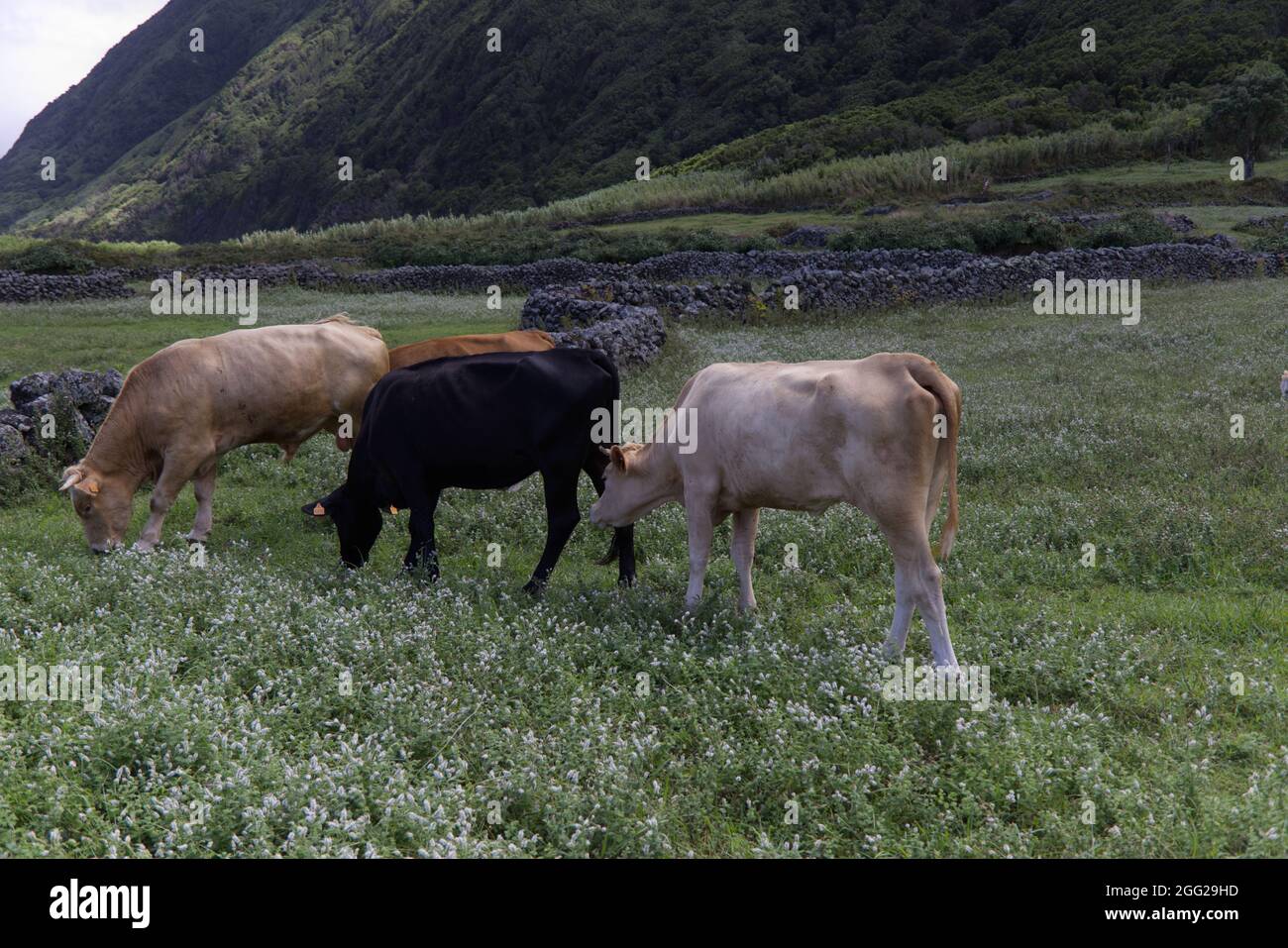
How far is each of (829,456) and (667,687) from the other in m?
2.15

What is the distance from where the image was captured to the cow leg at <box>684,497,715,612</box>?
8.09 metres

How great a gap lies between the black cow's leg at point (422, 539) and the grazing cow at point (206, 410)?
3.08 metres

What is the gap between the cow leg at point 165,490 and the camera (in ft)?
33.2

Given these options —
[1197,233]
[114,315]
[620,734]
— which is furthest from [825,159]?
[620,734]

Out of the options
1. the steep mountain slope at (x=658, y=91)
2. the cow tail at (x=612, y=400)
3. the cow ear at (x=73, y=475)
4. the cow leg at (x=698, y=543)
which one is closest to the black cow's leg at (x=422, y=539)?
the cow tail at (x=612, y=400)

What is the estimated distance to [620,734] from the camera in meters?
5.82

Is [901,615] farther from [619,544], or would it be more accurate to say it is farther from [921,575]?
[619,544]

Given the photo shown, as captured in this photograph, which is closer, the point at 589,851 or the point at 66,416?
the point at 589,851

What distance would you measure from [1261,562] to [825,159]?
69556 mm

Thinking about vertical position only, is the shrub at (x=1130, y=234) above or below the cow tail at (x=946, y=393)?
above

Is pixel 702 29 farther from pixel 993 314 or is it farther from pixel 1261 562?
pixel 1261 562

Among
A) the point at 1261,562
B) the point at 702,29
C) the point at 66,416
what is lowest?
the point at 1261,562

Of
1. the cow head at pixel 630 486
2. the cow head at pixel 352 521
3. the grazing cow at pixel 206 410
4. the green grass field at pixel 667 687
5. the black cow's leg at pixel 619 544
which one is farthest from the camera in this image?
the grazing cow at pixel 206 410

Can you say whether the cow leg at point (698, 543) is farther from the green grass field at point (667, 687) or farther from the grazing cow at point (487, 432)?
the grazing cow at point (487, 432)
